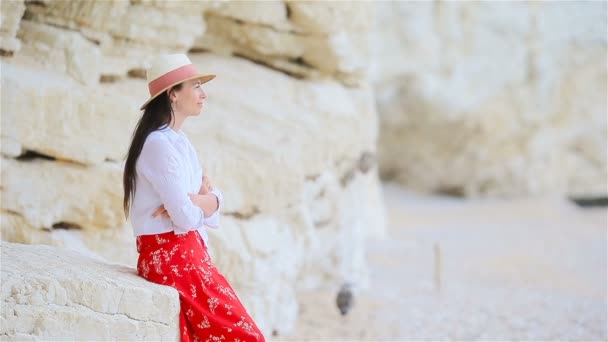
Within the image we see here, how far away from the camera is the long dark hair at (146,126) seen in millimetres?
2689

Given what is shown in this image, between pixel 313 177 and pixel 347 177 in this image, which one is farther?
pixel 347 177

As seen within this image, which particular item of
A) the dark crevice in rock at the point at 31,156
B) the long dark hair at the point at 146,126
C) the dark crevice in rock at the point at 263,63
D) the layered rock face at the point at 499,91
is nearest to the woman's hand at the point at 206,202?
the long dark hair at the point at 146,126

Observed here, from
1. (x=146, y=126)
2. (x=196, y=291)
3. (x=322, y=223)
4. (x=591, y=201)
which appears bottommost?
(x=591, y=201)

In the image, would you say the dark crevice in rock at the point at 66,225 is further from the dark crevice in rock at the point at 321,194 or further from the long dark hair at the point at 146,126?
the dark crevice in rock at the point at 321,194

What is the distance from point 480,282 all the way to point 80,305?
639cm

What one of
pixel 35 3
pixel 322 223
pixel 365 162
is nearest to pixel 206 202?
pixel 35 3

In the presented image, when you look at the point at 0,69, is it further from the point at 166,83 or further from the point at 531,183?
the point at 531,183

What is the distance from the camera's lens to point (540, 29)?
14.7m

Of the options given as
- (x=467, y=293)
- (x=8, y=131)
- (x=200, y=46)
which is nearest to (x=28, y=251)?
(x=8, y=131)

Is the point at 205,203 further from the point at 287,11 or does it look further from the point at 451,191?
the point at 451,191

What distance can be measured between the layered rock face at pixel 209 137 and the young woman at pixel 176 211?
0.20 m

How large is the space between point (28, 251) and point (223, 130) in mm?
2404

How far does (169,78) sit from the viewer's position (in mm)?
2771

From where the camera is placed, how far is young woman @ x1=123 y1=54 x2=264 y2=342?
2615mm
